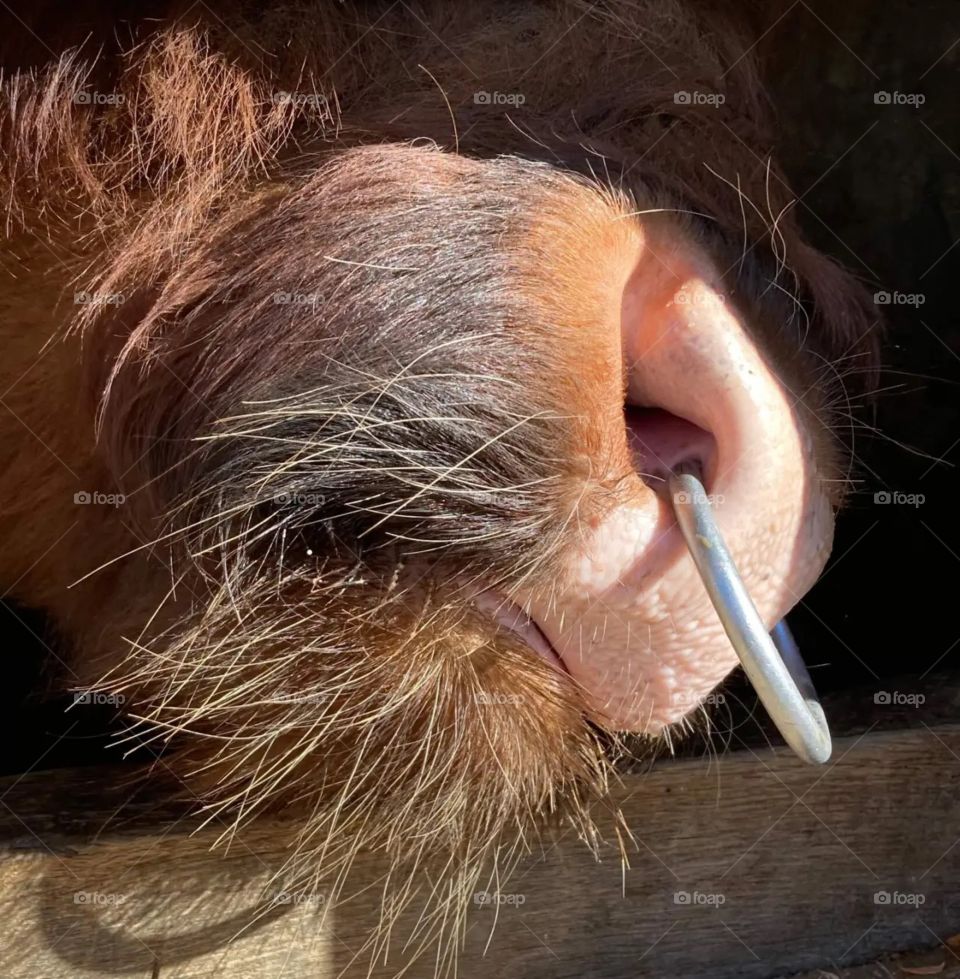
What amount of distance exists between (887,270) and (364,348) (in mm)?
1526

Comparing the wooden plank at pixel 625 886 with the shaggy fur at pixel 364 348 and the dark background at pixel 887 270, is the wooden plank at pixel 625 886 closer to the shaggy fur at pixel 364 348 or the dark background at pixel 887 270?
the shaggy fur at pixel 364 348

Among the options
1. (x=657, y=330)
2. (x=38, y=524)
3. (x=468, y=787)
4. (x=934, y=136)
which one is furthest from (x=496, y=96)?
(x=934, y=136)

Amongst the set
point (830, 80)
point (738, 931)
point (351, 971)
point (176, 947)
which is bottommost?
point (738, 931)

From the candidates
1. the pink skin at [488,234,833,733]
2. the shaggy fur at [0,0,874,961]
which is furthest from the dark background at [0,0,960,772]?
the pink skin at [488,234,833,733]

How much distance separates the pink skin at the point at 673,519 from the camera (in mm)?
1119

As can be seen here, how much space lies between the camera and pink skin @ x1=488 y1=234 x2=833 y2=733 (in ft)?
3.67

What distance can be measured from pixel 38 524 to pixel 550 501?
0.88m

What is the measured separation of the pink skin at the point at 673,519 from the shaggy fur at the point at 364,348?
5 cm

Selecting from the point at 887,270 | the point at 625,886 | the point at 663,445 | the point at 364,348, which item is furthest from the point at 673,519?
the point at 887,270

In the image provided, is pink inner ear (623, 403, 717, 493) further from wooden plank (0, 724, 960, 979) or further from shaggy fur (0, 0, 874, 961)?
wooden plank (0, 724, 960, 979)

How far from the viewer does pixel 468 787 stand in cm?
125

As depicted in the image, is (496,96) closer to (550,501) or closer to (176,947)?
(550,501)

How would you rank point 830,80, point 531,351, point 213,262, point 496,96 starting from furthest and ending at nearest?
point 830,80 < point 496,96 < point 213,262 < point 531,351

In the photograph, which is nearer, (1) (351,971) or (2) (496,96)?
(2) (496,96)
